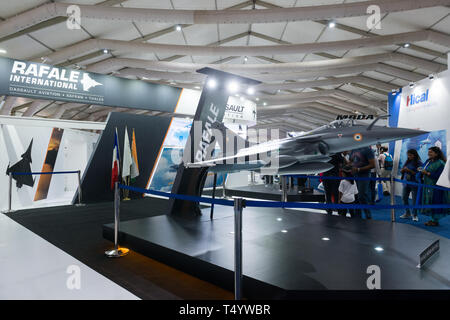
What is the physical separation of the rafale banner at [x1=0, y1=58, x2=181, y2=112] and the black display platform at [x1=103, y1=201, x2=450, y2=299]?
591 centimetres

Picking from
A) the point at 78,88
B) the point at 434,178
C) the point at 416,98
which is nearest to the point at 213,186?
the point at 434,178

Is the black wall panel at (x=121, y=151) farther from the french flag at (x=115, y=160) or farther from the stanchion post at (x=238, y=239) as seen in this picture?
the stanchion post at (x=238, y=239)

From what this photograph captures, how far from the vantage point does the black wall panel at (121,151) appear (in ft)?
27.7

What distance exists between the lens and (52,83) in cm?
788

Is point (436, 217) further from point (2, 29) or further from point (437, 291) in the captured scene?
point (2, 29)

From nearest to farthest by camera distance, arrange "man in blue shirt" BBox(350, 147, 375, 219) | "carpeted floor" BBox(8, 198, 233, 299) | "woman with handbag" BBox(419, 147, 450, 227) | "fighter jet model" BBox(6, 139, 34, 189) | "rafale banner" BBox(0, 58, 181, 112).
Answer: "carpeted floor" BBox(8, 198, 233, 299), "man in blue shirt" BBox(350, 147, 375, 219), "woman with handbag" BBox(419, 147, 450, 227), "rafale banner" BBox(0, 58, 181, 112), "fighter jet model" BBox(6, 139, 34, 189)

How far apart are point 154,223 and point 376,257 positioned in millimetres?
3523

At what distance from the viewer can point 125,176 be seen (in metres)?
8.66

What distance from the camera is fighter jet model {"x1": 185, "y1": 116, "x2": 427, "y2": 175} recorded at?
3777 mm

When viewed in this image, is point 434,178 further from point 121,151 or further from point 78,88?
point 78,88

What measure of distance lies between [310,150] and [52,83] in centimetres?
814

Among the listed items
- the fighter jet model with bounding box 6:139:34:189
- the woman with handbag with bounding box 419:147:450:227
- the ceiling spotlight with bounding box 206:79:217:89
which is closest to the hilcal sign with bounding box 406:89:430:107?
the woman with handbag with bounding box 419:147:450:227

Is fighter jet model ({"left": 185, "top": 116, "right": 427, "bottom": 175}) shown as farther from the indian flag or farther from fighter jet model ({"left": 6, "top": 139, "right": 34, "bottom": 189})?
fighter jet model ({"left": 6, "top": 139, "right": 34, "bottom": 189})
